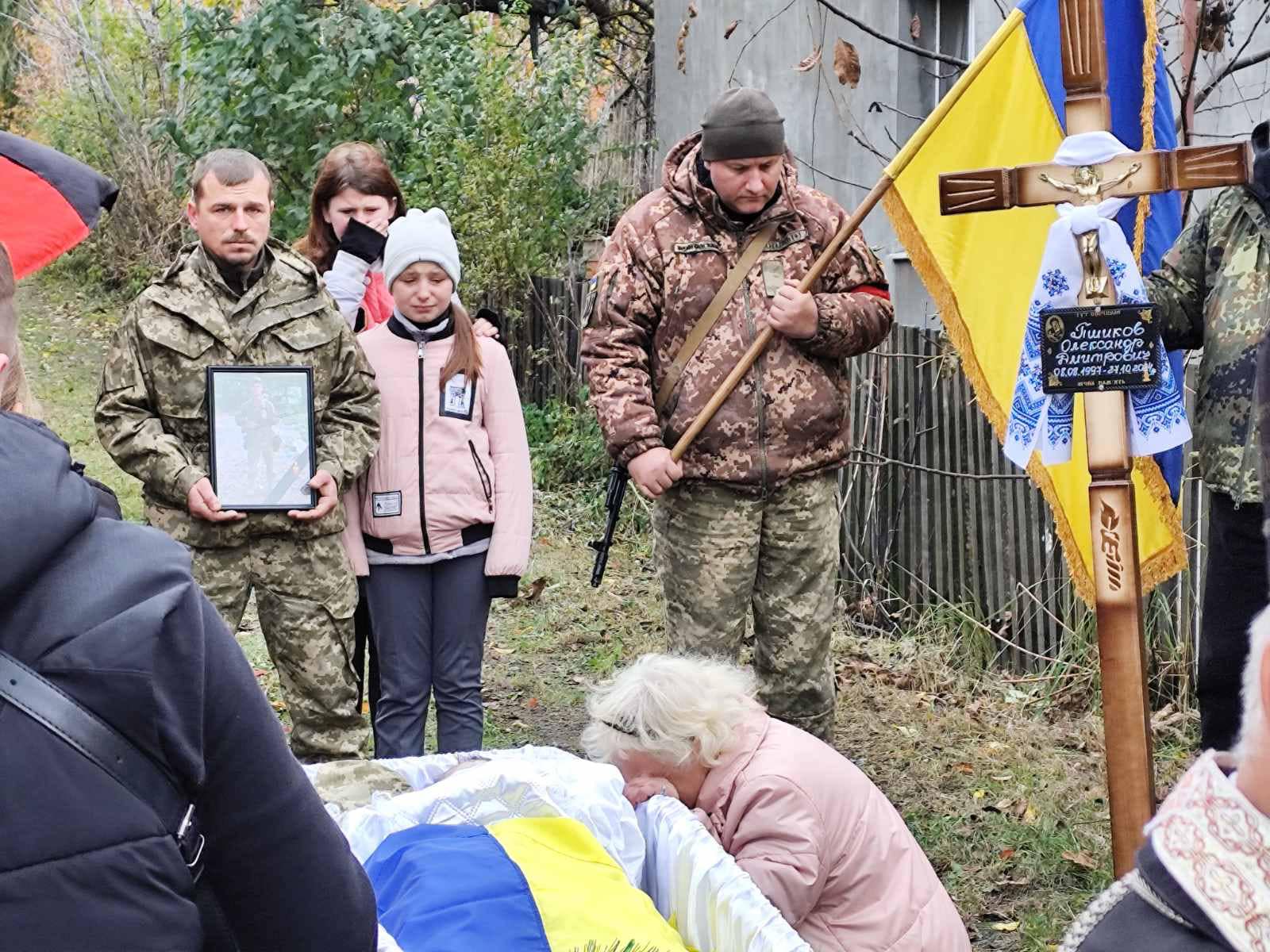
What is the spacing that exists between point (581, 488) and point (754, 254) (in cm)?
550

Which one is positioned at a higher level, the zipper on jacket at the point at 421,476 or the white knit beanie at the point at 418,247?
the white knit beanie at the point at 418,247

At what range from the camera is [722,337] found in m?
4.53

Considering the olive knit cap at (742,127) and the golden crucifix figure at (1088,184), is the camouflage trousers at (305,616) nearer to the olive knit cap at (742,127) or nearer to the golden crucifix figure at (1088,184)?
the olive knit cap at (742,127)

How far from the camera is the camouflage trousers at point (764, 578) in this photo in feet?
15.1

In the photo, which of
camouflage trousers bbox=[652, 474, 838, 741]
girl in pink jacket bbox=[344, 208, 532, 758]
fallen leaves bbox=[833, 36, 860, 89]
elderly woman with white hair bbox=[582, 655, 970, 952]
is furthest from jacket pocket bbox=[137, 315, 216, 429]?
fallen leaves bbox=[833, 36, 860, 89]

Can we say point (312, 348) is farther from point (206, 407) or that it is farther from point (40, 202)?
point (40, 202)

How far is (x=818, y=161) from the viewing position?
955 cm

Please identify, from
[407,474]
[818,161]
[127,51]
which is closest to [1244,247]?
[407,474]

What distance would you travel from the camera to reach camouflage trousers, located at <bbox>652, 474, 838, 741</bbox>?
459 cm

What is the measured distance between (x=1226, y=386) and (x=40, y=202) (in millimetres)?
2713

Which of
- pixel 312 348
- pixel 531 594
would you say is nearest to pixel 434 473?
pixel 312 348

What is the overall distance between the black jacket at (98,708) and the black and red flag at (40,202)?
1.81 m

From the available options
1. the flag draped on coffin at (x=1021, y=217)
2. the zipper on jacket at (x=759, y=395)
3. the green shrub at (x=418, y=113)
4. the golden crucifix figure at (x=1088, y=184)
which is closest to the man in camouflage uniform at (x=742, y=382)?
the zipper on jacket at (x=759, y=395)

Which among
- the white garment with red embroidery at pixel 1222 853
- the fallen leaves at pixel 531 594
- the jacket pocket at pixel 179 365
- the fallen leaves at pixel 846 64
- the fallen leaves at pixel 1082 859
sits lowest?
the fallen leaves at pixel 1082 859
